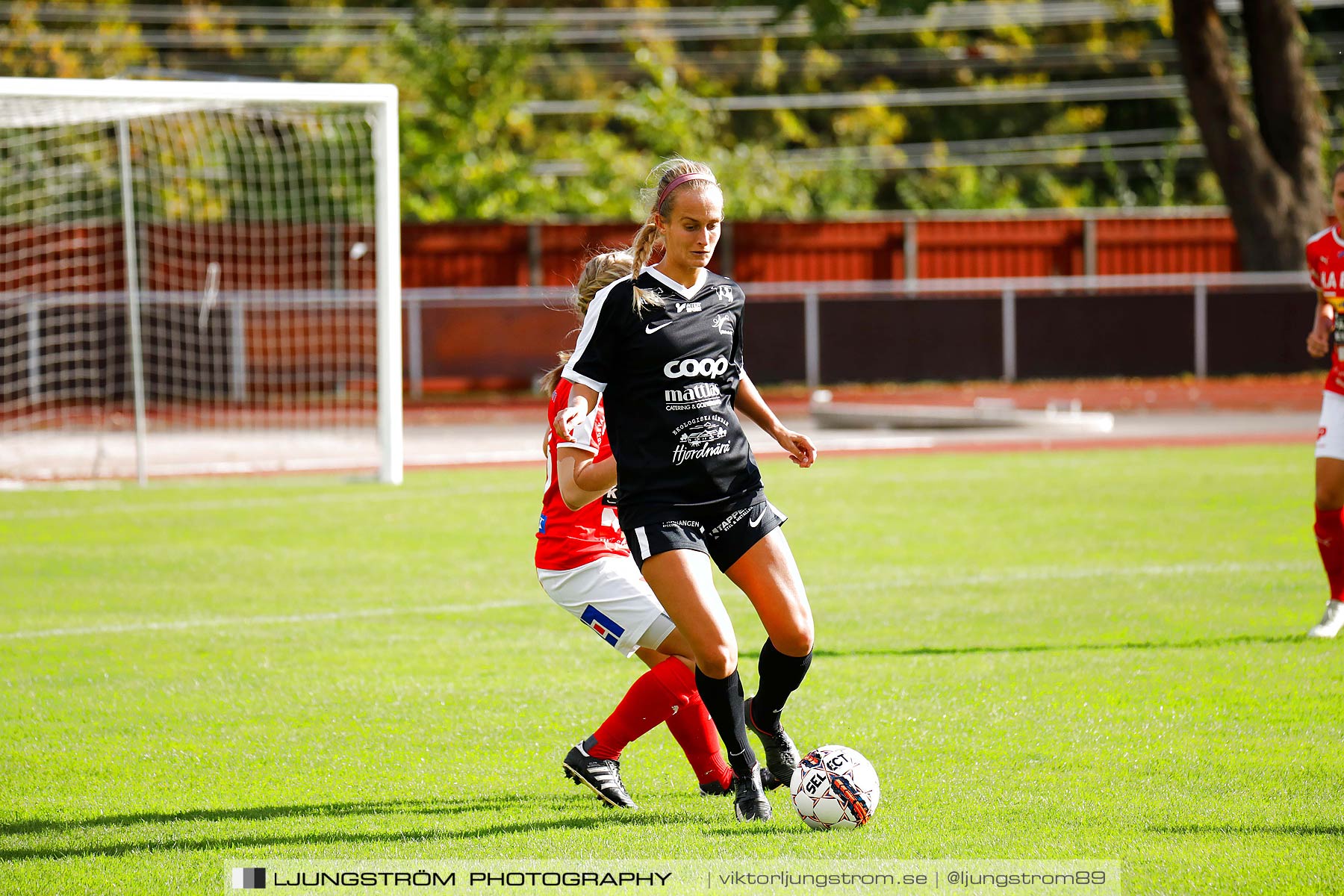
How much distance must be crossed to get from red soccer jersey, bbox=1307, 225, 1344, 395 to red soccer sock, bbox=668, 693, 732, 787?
13.1 ft

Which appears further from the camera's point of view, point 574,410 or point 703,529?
point 703,529

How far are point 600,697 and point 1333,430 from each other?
368cm

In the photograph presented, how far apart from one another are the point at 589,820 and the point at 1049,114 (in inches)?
1748

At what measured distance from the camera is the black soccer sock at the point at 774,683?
15.9 feet

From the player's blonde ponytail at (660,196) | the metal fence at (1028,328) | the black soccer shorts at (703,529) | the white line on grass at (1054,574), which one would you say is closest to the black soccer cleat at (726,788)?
the black soccer shorts at (703,529)

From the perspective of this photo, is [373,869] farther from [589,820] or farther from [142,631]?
[142,631]

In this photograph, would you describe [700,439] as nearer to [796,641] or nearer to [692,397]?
[692,397]

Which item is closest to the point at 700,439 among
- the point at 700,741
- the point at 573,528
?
the point at 573,528

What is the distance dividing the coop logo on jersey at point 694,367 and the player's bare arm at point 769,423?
0.22 meters

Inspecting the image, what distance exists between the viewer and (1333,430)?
24.1 feet

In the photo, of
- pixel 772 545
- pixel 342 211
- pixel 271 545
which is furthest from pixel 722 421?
pixel 342 211

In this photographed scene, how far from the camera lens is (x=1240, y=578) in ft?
29.6

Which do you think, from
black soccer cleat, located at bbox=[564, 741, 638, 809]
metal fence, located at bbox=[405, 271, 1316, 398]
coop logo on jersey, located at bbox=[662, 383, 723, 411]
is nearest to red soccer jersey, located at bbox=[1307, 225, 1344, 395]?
coop logo on jersey, located at bbox=[662, 383, 723, 411]

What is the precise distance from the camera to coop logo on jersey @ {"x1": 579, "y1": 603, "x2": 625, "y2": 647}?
5062 millimetres
